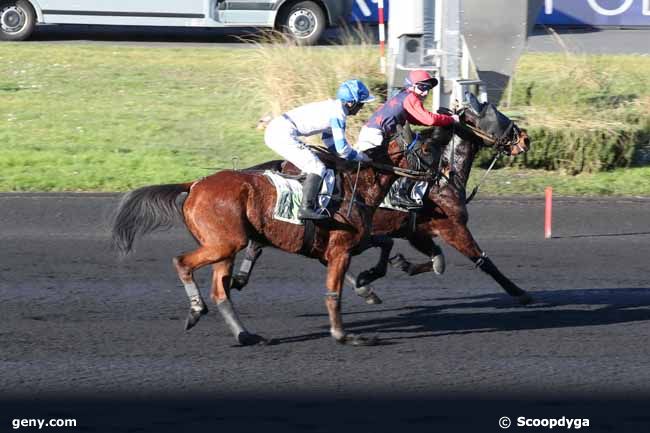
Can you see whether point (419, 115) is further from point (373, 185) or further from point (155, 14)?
point (155, 14)

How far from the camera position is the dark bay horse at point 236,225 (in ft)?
27.1

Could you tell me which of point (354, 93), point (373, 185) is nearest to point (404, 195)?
point (373, 185)

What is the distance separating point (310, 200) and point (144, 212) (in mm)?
1246

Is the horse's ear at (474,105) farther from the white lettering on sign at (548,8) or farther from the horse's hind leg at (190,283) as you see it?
the white lettering on sign at (548,8)

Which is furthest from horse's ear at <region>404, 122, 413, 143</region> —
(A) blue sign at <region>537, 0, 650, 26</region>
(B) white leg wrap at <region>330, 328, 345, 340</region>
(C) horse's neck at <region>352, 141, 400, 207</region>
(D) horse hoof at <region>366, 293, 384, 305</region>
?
(A) blue sign at <region>537, 0, 650, 26</region>

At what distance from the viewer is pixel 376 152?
29.4 ft

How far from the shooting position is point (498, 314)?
9484 millimetres

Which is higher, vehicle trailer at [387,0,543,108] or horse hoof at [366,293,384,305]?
vehicle trailer at [387,0,543,108]

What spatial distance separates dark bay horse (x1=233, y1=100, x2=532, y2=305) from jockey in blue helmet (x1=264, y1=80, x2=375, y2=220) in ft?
3.71

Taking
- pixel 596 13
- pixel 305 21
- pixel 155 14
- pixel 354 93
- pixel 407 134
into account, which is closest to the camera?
pixel 354 93

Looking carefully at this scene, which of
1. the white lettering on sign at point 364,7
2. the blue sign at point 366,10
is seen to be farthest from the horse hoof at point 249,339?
the white lettering on sign at point 364,7

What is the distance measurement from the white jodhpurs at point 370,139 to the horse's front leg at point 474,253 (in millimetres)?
967

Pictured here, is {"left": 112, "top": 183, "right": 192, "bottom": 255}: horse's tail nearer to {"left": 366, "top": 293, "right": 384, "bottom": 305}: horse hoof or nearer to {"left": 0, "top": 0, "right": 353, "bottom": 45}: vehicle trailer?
{"left": 366, "top": 293, "right": 384, "bottom": 305}: horse hoof

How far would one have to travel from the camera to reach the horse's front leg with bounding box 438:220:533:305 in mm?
9570
